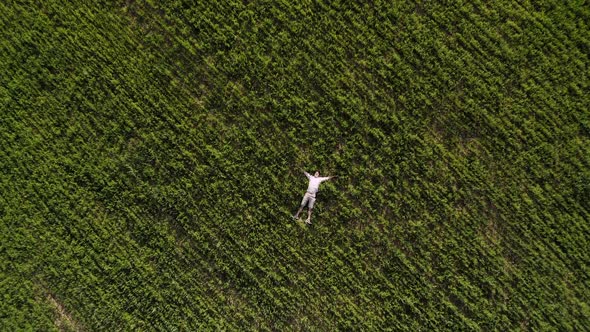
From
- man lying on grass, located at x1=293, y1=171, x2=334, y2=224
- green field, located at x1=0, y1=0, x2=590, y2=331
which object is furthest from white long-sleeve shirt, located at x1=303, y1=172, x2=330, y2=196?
green field, located at x1=0, y1=0, x2=590, y2=331

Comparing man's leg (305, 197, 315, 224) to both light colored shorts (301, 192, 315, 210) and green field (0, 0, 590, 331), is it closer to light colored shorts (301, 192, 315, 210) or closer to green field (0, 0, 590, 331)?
light colored shorts (301, 192, 315, 210)

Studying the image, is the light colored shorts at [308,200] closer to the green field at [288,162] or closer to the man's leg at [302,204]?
the man's leg at [302,204]

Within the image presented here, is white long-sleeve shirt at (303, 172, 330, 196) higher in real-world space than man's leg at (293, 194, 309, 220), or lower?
higher

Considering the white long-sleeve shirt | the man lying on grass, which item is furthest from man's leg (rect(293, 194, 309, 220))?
the white long-sleeve shirt

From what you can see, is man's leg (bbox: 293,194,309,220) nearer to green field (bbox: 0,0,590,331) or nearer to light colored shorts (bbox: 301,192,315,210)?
light colored shorts (bbox: 301,192,315,210)

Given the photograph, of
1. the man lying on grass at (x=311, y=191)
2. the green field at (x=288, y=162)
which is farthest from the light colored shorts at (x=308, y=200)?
the green field at (x=288, y=162)

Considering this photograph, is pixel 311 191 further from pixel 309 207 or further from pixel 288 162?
pixel 288 162

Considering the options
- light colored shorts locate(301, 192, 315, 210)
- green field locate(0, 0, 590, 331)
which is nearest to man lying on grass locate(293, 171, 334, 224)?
light colored shorts locate(301, 192, 315, 210)

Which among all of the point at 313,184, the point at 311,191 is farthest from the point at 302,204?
the point at 313,184
